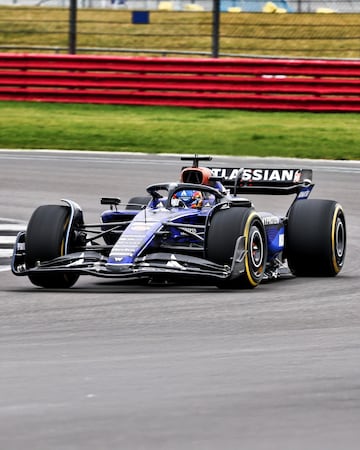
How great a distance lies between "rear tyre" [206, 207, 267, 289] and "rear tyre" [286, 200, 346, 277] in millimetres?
793

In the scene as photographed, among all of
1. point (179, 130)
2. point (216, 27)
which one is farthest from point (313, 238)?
point (216, 27)

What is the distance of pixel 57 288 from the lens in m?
10.4

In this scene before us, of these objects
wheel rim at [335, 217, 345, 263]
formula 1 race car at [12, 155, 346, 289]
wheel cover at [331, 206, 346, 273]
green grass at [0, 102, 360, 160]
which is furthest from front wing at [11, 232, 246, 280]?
green grass at [0, 102, 360, 160]

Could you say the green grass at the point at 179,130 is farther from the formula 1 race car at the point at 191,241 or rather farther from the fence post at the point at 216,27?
the formula 1 race car at the point at 191,241

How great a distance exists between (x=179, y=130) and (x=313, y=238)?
466 inches

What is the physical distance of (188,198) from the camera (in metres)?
10.8

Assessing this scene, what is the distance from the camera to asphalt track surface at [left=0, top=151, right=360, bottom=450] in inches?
217

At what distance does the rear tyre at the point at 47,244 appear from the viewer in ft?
33.5

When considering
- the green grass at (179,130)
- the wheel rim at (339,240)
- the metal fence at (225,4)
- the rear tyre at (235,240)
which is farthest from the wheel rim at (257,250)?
the metal fence at (225,4)

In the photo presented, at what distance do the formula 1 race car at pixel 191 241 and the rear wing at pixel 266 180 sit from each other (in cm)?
2

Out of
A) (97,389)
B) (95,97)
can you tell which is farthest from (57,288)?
(95,97)

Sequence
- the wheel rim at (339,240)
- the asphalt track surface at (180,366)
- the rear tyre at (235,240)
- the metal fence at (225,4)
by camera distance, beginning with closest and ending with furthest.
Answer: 1. the asphalt track surface at (180,366)
2. the rear tyre at (235,240)
3. the wheel rim at (339,240)
4. the metal fence at (225,4)

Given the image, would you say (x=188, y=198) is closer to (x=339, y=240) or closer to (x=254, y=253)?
(x=254, y=253)

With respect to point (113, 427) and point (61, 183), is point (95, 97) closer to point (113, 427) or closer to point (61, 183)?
point (61, 183)
